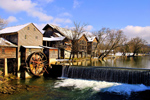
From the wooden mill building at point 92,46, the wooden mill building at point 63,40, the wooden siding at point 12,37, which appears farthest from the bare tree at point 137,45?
the wooden siding at point 12,37

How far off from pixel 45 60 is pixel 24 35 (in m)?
5.21

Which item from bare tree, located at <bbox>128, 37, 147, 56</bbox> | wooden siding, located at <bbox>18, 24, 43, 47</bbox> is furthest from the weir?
bare tree, located at <bbox>128, 37, 147, 56</bbox>

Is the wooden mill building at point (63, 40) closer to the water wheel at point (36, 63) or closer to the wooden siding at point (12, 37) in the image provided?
the water wheel at point (36, 63)

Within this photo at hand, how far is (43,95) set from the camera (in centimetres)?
1151

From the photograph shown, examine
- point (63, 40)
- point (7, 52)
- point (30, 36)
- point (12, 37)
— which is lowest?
point (7, 52)

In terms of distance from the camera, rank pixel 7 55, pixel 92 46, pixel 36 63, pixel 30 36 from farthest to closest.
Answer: pixel 92 46 < pixel 30 36 < pixel 36 63 < pixel 7 55

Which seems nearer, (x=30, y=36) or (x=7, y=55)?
(x=7, y=55)

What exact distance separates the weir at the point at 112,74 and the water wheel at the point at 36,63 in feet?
12.3

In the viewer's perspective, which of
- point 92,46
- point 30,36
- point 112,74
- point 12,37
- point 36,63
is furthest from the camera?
point 92,46

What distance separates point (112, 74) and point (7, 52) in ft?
47.1

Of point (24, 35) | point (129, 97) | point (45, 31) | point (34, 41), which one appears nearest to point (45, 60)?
point (34, 41)

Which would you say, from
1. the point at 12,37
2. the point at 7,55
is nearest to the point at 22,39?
the point at 12,37

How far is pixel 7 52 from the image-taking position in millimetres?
16641

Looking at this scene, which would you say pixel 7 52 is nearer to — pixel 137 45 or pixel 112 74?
pixel 112 74
